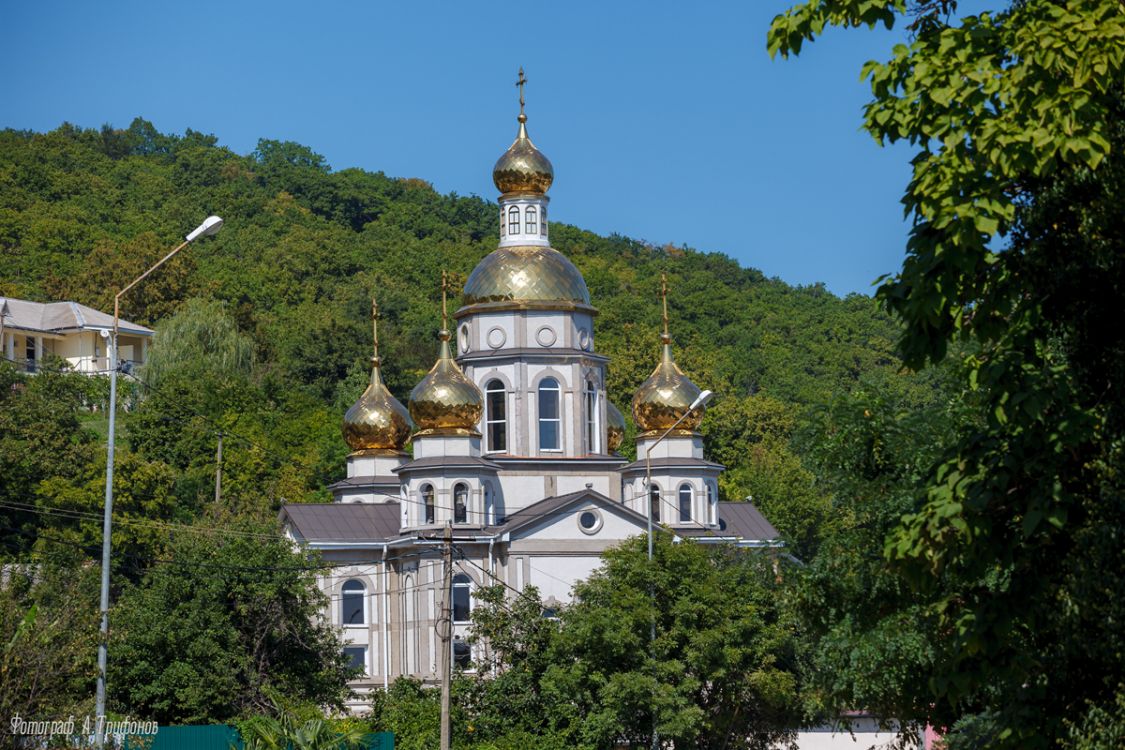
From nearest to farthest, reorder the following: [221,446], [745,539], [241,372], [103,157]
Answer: [745,539], [221,446], [241,372], [103,157]

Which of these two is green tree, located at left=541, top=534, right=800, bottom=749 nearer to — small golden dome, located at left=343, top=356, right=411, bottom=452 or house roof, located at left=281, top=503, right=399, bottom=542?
house roof, located at left=281, top=503, right=399, bottom=542

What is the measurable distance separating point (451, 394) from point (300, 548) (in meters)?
8.61

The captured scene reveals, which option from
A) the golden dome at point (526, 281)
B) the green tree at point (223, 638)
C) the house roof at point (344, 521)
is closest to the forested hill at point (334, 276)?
the house roof at point (344, 521)

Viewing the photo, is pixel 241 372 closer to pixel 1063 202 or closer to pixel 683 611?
pixel 683 611

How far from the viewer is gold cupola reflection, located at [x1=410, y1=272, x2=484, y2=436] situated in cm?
4644

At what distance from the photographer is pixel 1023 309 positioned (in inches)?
460

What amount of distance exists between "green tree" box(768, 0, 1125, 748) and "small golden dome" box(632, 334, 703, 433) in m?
37.7

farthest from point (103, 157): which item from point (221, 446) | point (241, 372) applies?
point (221, 446)

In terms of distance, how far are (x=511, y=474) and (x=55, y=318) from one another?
4279cm

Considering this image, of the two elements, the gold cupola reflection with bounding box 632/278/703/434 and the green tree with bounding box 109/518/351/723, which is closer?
the green tree with bounding box 109/518/351/723

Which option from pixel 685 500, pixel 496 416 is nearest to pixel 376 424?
pixel 496 416

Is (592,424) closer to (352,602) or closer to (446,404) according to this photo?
(446,404)

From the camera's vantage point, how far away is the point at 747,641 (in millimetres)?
36844

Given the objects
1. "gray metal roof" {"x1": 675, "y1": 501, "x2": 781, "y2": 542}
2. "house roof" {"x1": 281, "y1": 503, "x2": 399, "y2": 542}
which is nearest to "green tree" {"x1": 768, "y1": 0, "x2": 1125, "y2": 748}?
"house roof" {"x1": 281, "y1": 503, "x2": 399, "y2": 542}
